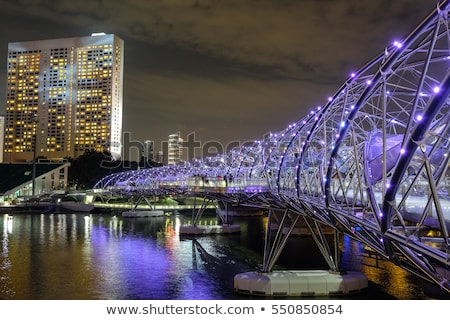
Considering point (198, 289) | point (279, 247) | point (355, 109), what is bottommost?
point (198, 289)

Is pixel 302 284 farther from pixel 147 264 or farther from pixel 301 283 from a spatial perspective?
pixel 147 264

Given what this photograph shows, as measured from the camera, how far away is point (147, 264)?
49.8 metres

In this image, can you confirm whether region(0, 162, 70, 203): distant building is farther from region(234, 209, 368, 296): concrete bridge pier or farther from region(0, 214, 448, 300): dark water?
region(234, 209, 368, 296): concrete bridge pier

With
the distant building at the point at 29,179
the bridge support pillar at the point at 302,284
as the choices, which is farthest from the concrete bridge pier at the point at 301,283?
the distant building at the point at 29,179

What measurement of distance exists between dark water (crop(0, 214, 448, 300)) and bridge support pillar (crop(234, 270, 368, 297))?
108 centimetres

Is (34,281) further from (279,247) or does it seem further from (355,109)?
(355,109)

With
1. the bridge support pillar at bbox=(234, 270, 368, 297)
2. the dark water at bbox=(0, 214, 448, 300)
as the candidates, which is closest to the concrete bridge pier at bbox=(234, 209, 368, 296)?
the bridge support pillar at bbox=(234, 270, 368, 297)

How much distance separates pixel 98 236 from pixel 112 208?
59279mm

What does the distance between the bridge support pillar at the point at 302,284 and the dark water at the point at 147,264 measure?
3.53 feet

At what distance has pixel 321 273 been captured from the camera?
36219 millimetres

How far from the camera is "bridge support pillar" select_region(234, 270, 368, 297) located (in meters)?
34.4

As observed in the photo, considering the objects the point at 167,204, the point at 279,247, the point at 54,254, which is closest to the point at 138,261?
the point at 54,254

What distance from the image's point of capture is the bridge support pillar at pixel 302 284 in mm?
34375

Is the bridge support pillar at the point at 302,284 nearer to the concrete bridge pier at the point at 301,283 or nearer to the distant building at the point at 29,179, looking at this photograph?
the concrete bridge pier at the point at 301,283
